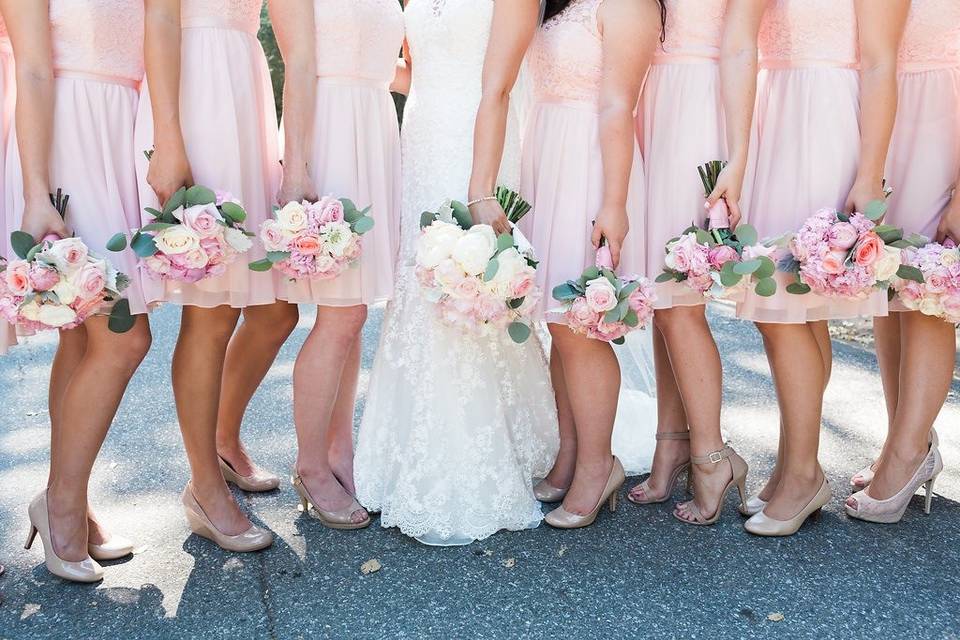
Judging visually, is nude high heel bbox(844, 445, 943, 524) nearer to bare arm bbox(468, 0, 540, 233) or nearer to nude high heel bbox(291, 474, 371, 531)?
bare arm bbox(468, 0, 540, 233)

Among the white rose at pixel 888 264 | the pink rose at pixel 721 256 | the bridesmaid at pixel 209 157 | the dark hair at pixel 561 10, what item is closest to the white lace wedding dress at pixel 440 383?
the dark hair at pixel 561 10

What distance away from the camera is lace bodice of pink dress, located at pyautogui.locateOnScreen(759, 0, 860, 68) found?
3.19 metres

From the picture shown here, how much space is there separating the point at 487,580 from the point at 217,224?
155cm

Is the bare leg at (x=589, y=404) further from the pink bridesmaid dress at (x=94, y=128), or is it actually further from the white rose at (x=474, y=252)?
the pink bridesmaid dress at (x=94, y=128)

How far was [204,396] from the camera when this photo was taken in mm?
3240

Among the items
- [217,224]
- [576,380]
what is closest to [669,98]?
[576,380]

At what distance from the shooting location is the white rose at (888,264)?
301cm

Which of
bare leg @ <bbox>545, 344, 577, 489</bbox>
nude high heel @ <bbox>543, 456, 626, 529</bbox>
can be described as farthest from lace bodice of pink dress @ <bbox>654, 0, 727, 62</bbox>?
nude high heel @ <bbox>543, 456, 626, 529</bbox>

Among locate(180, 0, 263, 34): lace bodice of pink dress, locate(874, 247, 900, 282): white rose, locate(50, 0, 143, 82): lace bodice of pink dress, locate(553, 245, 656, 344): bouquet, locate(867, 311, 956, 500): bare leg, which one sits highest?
locate(180, 0, 263, 34): lace bodice of pink dress

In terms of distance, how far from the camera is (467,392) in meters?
3.48

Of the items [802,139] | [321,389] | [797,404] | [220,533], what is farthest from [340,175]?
[797,404]

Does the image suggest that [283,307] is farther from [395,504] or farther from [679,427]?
[679,427]

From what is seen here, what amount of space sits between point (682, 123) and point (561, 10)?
0.64 meters

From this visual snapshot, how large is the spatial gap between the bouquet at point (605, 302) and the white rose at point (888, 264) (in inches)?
30.7
